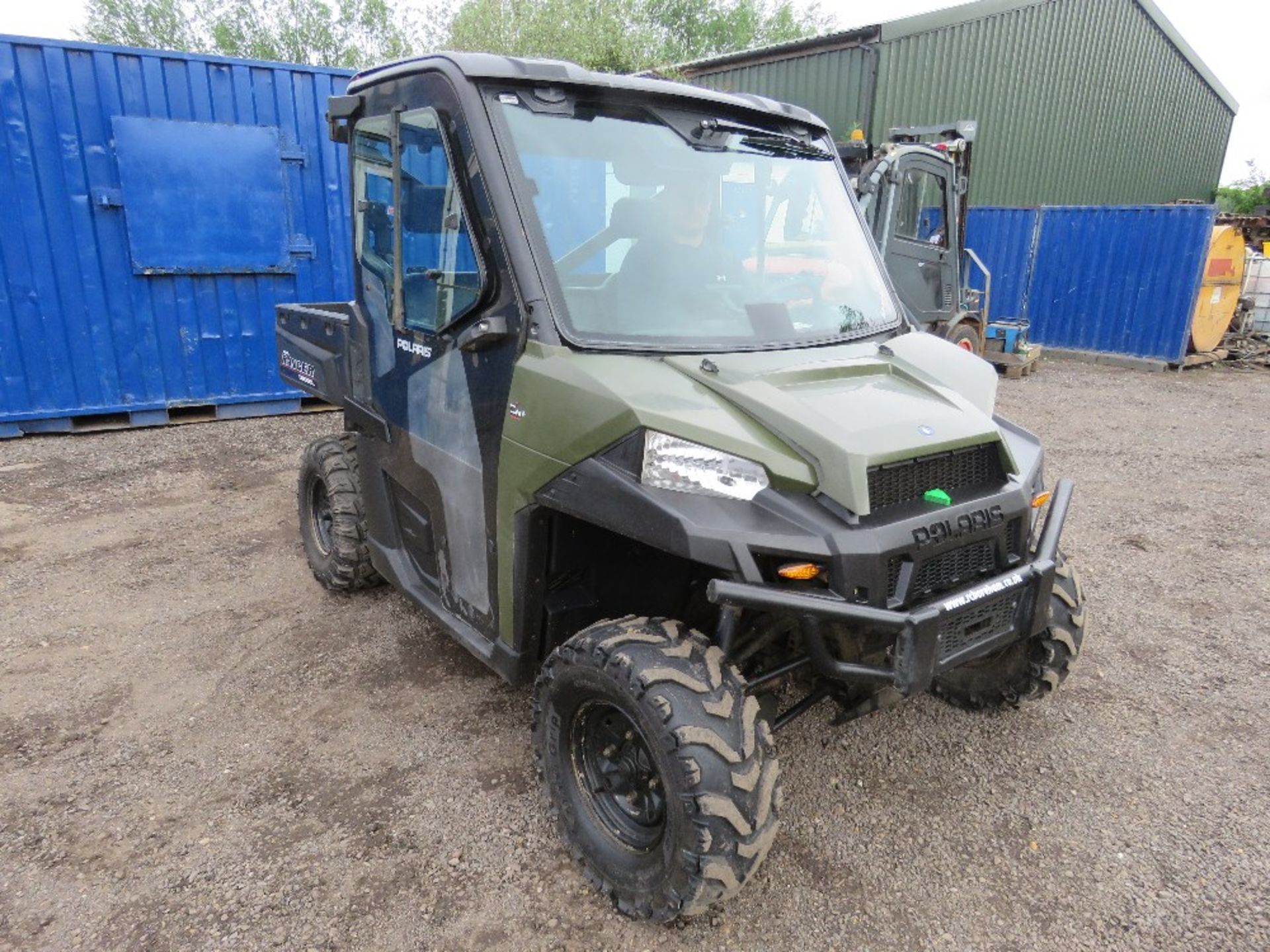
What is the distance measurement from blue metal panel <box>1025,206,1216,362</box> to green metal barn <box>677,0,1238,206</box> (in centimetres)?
337

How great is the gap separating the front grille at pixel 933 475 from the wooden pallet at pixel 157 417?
19.4 ft

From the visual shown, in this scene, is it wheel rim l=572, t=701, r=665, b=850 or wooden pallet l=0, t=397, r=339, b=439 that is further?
wooden pallet l=0, t=397, r=339, b=439

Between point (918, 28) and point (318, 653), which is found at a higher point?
point (918, 28)

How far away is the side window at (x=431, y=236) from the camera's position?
2602 millimetres

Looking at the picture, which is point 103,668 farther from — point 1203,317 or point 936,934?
point 1203,317

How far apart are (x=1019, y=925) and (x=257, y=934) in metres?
2.19

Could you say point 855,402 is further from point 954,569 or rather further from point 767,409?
point 954,569

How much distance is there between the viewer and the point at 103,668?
12.0ft

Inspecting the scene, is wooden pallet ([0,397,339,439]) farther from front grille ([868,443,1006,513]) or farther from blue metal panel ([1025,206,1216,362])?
blue metal panel ([1025,206,1216,362])

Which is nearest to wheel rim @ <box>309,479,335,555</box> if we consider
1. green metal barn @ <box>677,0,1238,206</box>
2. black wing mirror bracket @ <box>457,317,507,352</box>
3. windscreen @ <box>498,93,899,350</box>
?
black wing mirror bracket @ <box>457,317,507,352</box>

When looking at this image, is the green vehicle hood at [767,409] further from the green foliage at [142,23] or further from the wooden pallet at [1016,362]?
the green foliage at [142,23]

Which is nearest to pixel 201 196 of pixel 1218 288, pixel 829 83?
pixel 829 83

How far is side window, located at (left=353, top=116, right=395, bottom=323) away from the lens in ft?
9.89

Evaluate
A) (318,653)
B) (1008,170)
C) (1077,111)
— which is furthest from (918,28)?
(318,653)
